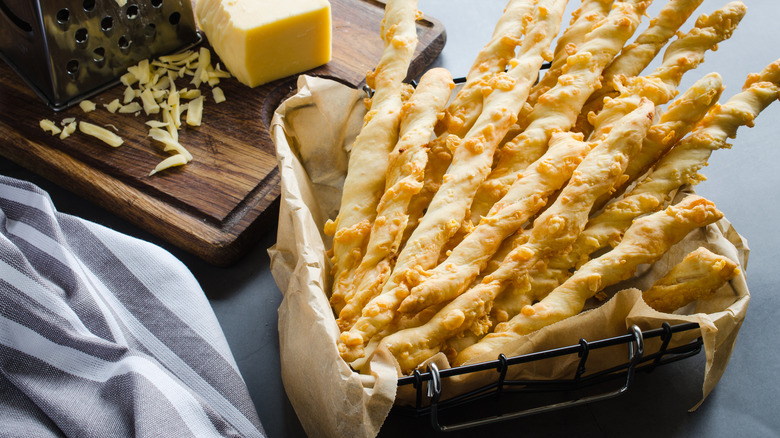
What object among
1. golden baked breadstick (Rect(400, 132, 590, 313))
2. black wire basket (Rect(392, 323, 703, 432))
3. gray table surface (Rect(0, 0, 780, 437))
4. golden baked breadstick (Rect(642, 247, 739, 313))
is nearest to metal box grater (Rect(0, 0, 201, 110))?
gray table surface (Rect(0, 0, 780, 437))

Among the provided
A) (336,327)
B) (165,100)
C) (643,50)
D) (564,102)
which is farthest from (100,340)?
(643,50)

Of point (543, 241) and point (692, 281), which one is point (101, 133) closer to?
point (543, 241)

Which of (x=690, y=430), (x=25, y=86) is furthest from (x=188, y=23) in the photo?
(x=690, y=430)

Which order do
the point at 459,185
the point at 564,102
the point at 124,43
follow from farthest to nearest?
the point at 124,43 → the point at 564,102 → the point at 459,185

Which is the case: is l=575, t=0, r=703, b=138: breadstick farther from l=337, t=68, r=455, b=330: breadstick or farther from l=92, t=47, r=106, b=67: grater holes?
l=92, t=47, r=106, b=67: grater holes

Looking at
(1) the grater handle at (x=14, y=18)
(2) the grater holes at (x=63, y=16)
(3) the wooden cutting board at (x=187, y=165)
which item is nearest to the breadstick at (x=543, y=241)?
(3) the wooden cutting board at (x=187, y=165)

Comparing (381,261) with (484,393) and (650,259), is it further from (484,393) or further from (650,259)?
(650,259)
